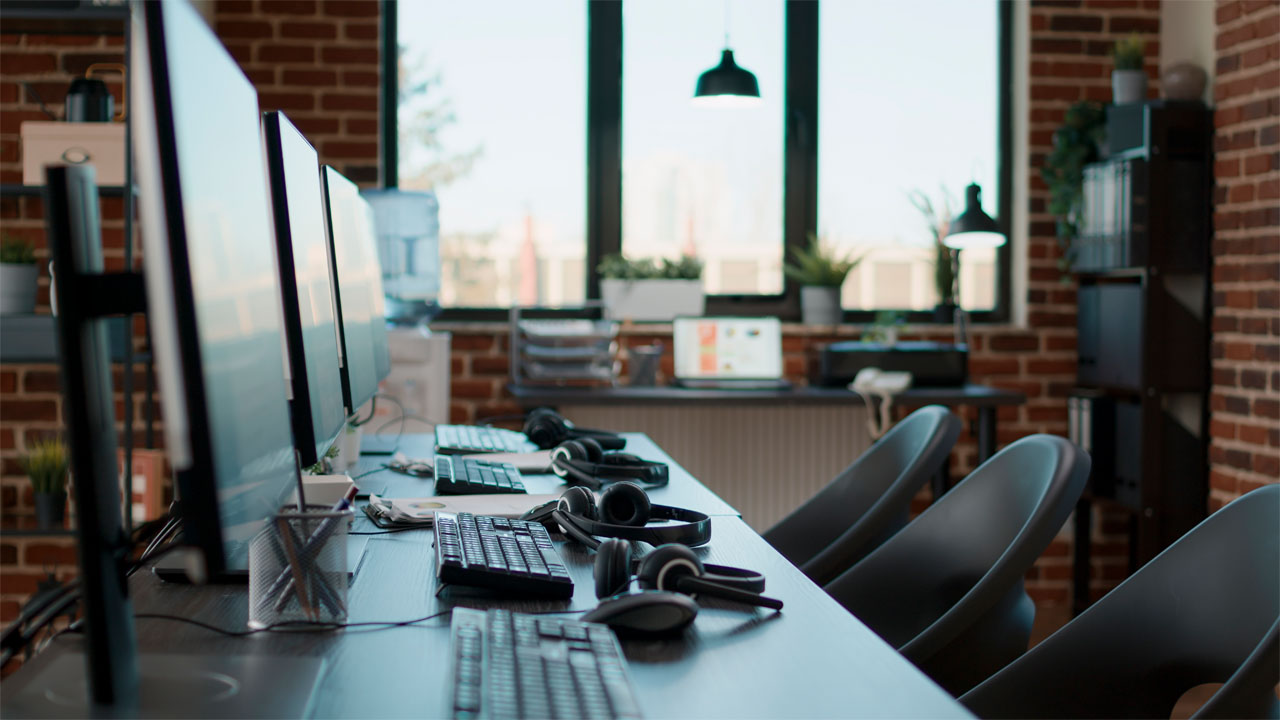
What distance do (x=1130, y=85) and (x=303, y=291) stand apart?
346 centimetres

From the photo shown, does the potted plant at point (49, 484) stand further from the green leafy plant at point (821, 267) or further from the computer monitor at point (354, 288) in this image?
the green leafy plant at point (821, 267)

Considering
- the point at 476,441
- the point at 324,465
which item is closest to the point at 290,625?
the point at 324,465

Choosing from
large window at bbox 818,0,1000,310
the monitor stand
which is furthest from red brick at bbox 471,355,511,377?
the monitor stand

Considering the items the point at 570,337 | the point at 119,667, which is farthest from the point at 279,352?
the point at 570,337

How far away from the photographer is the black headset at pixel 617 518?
Answer: 136 centimetres

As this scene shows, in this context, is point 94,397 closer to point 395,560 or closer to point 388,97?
point 395,560

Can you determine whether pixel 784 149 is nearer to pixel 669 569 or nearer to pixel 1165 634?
pixel 1165 634

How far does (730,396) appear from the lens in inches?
136

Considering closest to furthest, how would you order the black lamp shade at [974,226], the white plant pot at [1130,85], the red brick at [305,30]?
the black lamp shade at [974,226] < the white plant pot at [1130,85] < the red brick at [305,30]

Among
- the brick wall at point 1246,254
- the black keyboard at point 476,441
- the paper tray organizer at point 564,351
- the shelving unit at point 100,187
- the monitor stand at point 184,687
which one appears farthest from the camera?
the paper tray organizer at point 564,351

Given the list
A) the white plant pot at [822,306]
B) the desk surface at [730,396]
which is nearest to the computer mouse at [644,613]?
the desk surface at [730,396]

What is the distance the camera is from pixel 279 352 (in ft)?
3.01

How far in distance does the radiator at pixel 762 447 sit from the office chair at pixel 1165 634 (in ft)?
8.64

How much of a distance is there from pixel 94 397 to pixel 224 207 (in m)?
0.16
